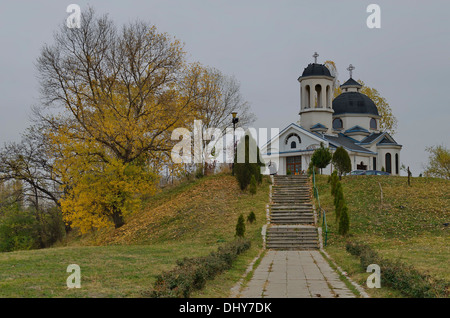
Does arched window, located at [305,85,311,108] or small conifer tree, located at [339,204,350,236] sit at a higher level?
arched window, located at [305,85,311,108]

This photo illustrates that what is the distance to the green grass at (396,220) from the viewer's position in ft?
46.9

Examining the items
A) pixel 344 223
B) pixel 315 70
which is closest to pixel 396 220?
pixel 344 223

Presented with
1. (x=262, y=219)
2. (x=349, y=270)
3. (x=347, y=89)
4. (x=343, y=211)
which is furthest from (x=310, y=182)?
(x=347, y=89)

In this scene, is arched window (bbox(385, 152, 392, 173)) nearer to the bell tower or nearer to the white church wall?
the bell tower

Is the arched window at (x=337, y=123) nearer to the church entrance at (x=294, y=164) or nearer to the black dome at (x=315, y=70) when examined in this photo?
the black dome at (x=315, y=70)

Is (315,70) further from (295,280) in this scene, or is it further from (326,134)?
(295,280)

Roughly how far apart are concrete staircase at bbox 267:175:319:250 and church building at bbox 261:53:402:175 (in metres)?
12.8

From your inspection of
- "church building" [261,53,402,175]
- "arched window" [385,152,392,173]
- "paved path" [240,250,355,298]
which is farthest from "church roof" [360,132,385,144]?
"paved path" [240,250,355,298]

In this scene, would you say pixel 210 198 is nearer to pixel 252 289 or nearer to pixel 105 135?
pixel 105 135

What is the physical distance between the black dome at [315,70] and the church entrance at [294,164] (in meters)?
8.01

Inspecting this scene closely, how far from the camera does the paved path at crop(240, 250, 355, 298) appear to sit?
8.72 metres

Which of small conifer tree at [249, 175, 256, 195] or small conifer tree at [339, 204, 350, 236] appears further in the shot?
small conifer tree at [249, 175, 256, 195]

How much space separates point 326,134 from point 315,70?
19.9 ft

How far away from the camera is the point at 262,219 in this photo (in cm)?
2302
